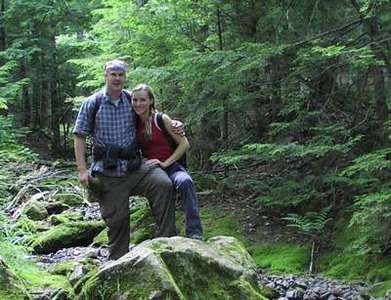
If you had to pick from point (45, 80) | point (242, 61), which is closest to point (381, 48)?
point (242, 61)

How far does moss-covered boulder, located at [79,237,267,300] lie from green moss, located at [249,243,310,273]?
7.83ft

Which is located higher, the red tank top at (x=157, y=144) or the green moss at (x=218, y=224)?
the red tank top at (x=157, y=144)

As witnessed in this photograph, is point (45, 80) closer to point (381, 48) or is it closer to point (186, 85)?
point (186, 85)

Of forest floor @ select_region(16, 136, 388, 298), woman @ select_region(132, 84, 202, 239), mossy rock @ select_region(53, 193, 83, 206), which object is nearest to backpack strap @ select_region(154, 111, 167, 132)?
woman @ select_region(132, 84, 202, 239)

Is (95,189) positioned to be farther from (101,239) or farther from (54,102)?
(54,102)

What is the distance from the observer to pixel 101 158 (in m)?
6.10

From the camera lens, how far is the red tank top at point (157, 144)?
607 cm

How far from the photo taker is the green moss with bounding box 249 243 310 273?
7850mm

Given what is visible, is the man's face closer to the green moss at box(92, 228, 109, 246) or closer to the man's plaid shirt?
the man's plaid shirt

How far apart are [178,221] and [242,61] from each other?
10.6 feet

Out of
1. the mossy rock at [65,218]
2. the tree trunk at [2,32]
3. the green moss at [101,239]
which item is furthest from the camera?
the tree trunk at [2,32]

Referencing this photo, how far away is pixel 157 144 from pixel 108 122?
0.56 m

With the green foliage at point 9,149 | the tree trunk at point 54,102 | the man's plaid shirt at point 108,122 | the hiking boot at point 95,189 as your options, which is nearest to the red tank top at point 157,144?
the man's plaid shirt at point 108,122

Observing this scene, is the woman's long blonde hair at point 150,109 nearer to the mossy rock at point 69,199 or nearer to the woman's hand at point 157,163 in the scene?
the woman's hand at point 157,163
